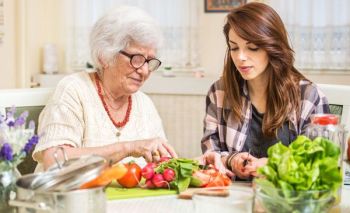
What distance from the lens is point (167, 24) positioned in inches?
142

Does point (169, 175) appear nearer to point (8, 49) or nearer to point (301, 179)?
point (301, 179)

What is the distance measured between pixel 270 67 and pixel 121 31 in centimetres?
57

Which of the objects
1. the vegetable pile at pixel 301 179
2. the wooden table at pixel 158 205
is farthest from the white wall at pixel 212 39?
the vegetable pile at pixel 301 179

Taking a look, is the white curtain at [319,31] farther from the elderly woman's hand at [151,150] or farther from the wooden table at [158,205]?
the wooden table at [158,205]

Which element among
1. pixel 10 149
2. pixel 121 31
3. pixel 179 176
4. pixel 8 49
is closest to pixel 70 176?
pixel 10 149

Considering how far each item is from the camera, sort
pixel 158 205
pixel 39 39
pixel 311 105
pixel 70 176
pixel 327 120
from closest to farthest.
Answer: pixel 70 176
pixel 327 120
pixel 158 205
pixel 311 105
pixel 39 39

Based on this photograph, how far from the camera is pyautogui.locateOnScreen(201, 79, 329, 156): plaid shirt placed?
1773 mm

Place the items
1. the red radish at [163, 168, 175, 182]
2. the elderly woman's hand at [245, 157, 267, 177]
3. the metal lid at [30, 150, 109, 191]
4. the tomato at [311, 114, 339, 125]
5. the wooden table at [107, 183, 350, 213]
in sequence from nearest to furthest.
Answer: the metal lid at [30, 150, 109, 191]
the tomato at [311, 114, 339, 125]
the wooden table at [107, 183, 350, 213]
the red radish at [163, 168, 175, 182]
the elderly woman's hand at [245, 157, 267, 177]

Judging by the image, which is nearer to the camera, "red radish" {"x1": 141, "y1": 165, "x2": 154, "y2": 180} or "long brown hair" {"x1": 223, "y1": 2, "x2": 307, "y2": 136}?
"red radish" {"x1": 141, "y1": 165, "x2": 154, "y2": 180}

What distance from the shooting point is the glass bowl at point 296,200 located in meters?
0.98

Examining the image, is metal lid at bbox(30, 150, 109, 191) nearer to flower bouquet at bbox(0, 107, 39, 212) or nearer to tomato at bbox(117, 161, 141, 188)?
flower bouquet at bbox(0, 107, 39, 212)

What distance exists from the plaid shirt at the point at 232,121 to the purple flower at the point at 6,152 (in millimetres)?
924

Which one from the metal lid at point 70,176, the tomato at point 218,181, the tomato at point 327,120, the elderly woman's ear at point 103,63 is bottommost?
the tomato at point 218,181

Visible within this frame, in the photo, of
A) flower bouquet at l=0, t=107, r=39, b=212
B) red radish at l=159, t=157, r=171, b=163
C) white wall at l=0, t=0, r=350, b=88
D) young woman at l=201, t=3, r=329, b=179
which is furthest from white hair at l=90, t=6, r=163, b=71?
white wall at l=0, t=0, r=350, b=88
